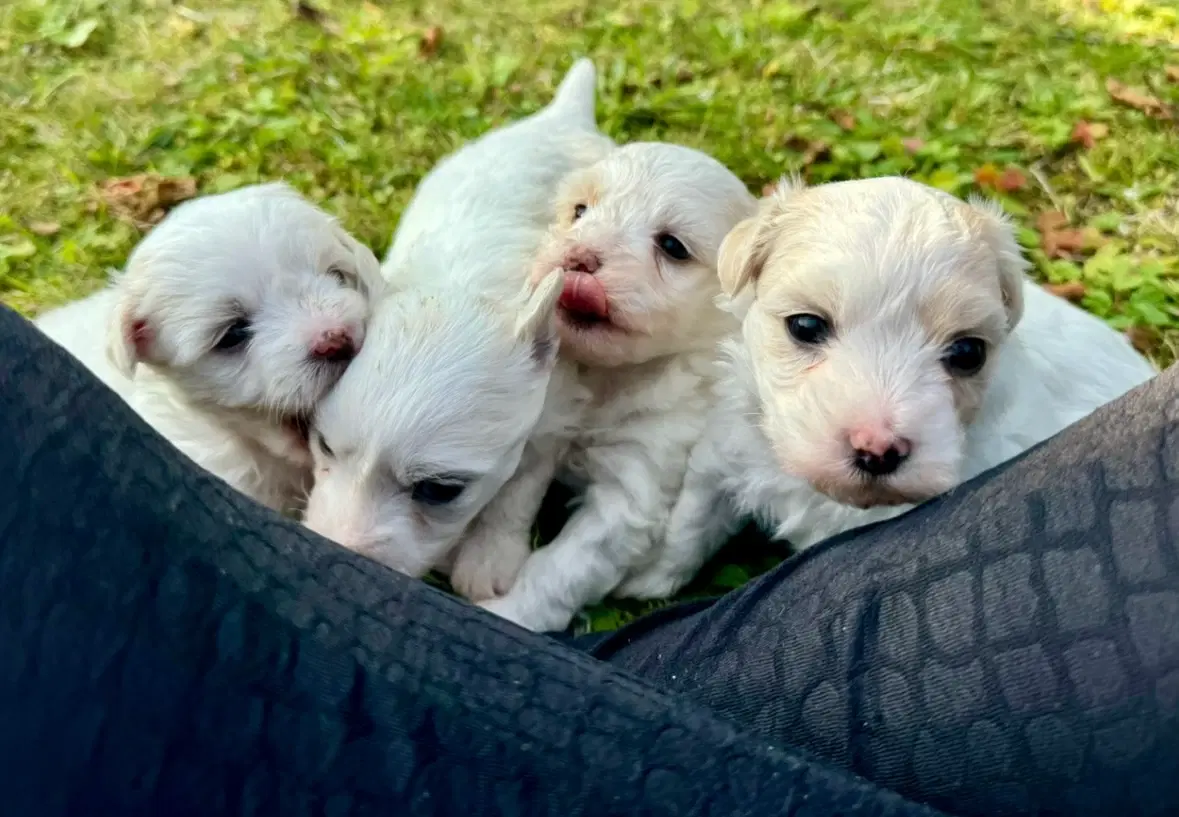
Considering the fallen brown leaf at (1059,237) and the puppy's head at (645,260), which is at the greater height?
the puppy's head at (645,260)

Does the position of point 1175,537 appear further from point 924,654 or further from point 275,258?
point 275,258

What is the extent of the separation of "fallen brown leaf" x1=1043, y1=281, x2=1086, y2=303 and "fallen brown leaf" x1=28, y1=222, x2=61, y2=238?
12.8 ft

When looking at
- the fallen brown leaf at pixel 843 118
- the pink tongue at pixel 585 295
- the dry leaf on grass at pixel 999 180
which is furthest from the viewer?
the fallen brown leaf at pixel 843 118

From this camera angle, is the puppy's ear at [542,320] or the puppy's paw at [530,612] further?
the puppy's paw at [530,612]

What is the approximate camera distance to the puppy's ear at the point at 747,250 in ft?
7.64

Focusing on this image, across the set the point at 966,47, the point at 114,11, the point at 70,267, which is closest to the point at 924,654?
the point at 70,267

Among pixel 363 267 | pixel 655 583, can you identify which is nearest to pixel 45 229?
pixel 363 267

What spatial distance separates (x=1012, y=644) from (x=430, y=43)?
4.30 metres

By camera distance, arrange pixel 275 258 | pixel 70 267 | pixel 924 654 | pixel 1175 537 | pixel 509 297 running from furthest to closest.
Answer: pixel 70 267 < pixel 509 297 < pixel 275 258 < pixel 924 654 < pixel 1175 537

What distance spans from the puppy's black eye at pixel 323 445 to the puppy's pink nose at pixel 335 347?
20 cm

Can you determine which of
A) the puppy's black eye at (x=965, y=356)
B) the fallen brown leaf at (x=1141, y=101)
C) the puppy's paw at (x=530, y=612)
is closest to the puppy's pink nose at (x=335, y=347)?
the puppy's paw at (x=530, y=612)

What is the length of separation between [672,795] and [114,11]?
5272 millimetres

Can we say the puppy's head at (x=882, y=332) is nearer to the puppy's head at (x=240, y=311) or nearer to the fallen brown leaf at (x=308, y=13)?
the puppy's head at (x=240, y=311)

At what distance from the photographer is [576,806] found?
60.6 inches
